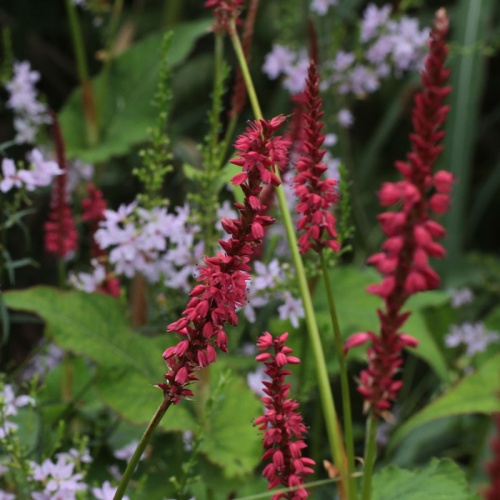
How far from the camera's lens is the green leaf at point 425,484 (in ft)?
3.57

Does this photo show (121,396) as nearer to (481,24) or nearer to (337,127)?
(337,127)

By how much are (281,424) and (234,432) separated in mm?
629

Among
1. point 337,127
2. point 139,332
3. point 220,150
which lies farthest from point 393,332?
point 337,127

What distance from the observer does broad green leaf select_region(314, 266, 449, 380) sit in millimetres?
1711

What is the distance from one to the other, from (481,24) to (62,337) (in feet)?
6.10

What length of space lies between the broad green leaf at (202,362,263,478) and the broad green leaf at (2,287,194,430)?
0.07 metres

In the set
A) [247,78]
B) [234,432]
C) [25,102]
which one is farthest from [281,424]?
[25,102]

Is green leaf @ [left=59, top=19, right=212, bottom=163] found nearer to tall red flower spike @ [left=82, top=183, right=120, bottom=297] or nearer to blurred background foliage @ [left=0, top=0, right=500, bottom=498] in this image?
blurred background foliage @ [left=0, top=0, right=500, bottom=498]

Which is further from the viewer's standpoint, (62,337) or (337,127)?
(337,127)

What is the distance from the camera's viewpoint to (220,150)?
1488mm

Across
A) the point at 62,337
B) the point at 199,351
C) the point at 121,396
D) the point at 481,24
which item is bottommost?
the point at 199,351

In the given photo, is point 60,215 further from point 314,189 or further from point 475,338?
point 475,338

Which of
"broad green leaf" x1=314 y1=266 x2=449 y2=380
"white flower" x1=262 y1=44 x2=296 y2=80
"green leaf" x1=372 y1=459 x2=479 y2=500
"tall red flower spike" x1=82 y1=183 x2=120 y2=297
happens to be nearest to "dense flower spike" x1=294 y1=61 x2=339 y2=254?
"green leaf" x1=372 y1=459 x2=479 y2=500

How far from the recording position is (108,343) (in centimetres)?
149
